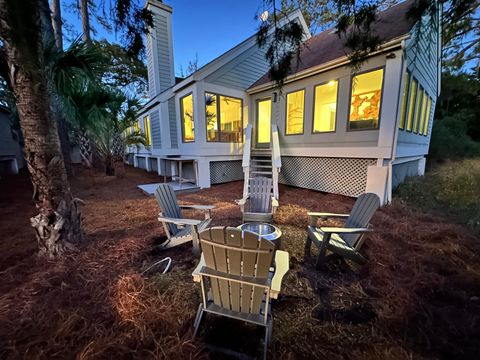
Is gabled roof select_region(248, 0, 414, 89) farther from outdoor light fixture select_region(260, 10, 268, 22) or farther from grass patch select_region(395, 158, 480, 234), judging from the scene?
grass patch select_region(395, 158, 480, 234)

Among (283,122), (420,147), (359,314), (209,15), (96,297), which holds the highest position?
(209,15)

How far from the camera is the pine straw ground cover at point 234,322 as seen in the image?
5.10ft

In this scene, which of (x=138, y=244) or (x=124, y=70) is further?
(x=124, y=70)

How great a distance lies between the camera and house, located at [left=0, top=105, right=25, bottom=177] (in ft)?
26.6

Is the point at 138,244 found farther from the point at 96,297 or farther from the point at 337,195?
the point at 337,195

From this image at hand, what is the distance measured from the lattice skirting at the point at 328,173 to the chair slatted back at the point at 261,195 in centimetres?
314

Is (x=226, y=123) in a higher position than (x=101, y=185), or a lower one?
higher

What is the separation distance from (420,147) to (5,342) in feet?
37.4

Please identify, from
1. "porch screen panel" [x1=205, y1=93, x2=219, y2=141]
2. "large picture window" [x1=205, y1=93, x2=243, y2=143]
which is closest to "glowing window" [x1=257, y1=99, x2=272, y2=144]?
"large picture window" [x1=205, y1=93, x2=243, y2=143]

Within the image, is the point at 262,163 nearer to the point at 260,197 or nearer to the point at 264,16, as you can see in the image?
the point at 260,197

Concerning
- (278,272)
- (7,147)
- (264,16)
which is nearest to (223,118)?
(264,16)

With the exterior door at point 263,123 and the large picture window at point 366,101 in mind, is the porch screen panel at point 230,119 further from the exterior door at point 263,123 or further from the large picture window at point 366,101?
the large picture window at point 366,101

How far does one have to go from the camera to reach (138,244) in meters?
2.98

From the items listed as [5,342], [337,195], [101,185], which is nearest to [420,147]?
[337,195]
